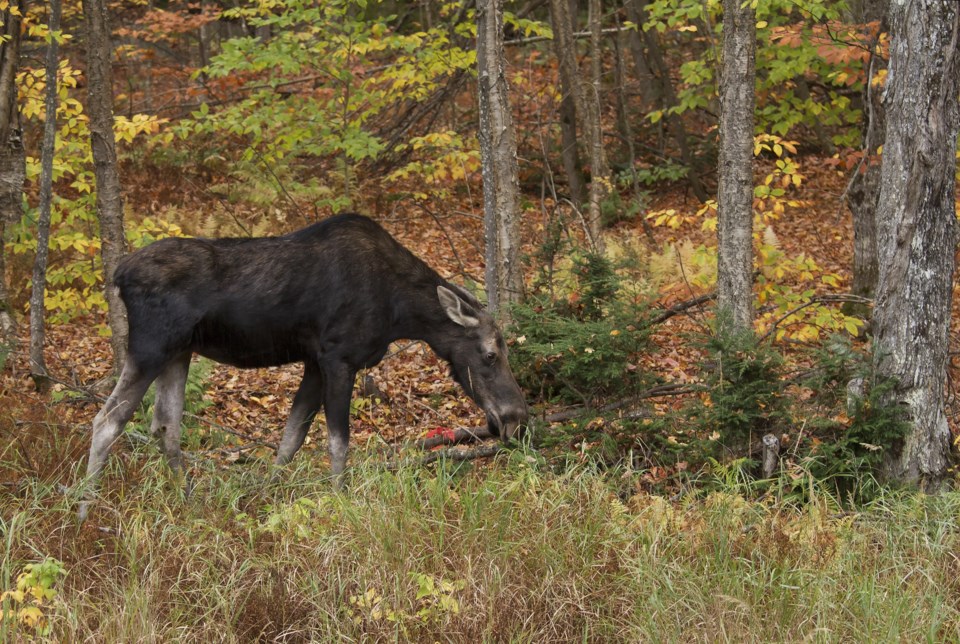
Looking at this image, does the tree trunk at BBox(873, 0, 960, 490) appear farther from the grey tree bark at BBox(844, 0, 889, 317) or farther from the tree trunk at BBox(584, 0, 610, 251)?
the tree trunk at BBox(584, 0, 610, 251)

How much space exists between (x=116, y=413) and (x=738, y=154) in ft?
19.7

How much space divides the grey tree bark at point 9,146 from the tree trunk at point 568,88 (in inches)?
313

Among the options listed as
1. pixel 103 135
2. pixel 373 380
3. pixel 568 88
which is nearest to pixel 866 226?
pixel 373 380

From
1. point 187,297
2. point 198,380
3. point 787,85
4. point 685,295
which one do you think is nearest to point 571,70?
point 685,295

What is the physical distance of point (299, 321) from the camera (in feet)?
25.7

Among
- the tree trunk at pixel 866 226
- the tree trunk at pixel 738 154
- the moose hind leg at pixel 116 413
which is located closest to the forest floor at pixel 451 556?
the moose hind leg at pixel 116 413

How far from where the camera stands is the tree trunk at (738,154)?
940 centimetres

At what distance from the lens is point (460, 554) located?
625 cm

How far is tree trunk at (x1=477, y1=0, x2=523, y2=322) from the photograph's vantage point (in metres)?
10.3

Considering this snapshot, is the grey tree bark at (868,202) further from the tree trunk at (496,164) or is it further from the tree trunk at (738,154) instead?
the tree trunk at (496,164)

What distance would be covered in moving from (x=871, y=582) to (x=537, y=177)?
15.7 meters

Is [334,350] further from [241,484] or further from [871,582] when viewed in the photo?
[871,582]

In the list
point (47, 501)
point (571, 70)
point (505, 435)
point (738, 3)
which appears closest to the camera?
point (47, 501)

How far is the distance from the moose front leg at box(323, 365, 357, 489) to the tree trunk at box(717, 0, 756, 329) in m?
3.77
